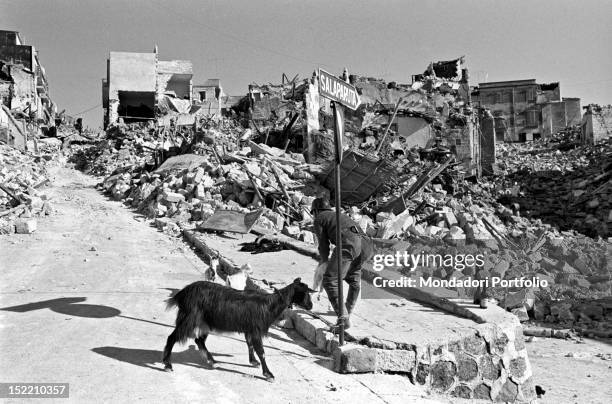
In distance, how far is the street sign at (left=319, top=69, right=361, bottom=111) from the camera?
4.50 metres

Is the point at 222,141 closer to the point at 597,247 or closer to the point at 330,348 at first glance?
the point at 597,247

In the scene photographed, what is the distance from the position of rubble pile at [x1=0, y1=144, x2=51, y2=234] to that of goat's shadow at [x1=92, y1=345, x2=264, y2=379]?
322 inches

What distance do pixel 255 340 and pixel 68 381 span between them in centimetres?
136

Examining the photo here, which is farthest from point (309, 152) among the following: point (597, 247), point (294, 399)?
point (294, 399)

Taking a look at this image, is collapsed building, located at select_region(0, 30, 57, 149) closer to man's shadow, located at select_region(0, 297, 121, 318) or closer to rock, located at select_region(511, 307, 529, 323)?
man's shadow, located at select_region(0, 297, 121, 318)

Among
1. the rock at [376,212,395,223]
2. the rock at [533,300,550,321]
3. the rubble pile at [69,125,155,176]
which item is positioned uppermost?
the rubble pile at [69,125,155,176]

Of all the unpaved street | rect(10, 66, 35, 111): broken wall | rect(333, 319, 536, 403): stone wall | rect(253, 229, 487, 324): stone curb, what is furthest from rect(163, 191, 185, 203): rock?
rect(10, 66, 35, 111): broken wall

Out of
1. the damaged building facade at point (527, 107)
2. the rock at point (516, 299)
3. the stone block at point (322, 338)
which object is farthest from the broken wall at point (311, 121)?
the damaged building facade at point (527, 107)

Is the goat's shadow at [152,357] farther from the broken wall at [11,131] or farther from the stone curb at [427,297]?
the broken wall at [11,131]

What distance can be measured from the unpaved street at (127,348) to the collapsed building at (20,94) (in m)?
21.7

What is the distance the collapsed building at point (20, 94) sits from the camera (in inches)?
1118

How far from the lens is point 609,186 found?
2403cm

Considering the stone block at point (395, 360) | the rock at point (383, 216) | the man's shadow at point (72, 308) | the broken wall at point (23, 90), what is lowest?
the stone block at point (395, 360)

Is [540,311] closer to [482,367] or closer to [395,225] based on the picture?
[395,225]
